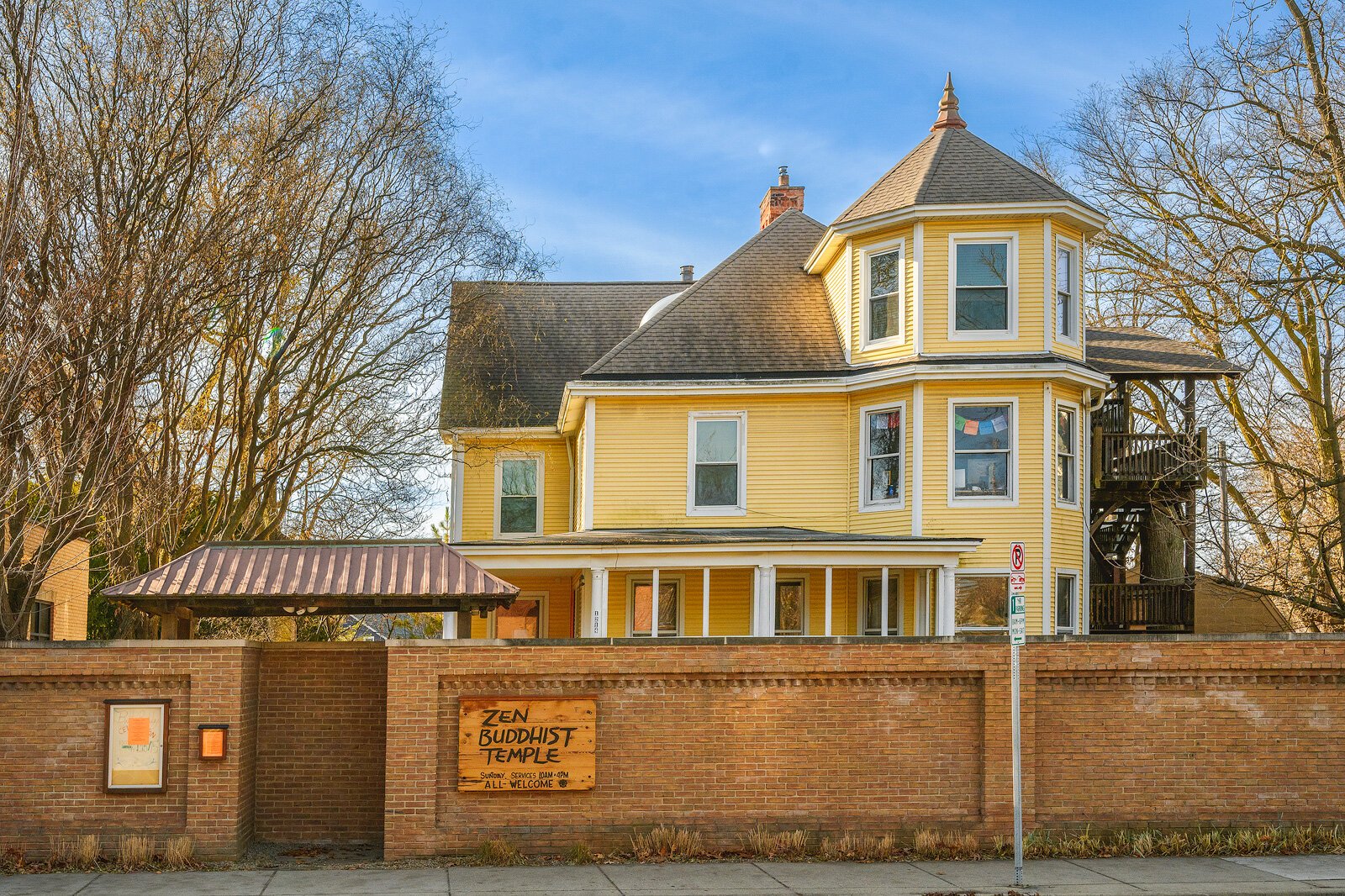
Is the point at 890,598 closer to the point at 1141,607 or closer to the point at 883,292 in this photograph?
the point at 1141,607

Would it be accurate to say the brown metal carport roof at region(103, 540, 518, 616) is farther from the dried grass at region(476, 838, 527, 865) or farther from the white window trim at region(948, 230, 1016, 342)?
the white window trim at region(948, 230, 1016, 342)

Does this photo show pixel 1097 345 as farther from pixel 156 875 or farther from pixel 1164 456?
pixel 156 875

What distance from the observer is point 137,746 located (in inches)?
534

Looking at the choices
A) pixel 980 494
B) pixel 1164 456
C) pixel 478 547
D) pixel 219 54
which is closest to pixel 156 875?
pixel 478 547

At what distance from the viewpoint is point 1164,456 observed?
23.0m

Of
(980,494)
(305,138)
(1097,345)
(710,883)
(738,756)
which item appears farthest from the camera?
(1097,345)

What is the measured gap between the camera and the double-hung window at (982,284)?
22.9 m

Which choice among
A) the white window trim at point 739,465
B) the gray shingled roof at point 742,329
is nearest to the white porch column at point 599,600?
the white window trim at point 739,465

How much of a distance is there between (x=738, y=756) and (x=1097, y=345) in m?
15.6

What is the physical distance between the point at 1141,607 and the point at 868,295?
751cm

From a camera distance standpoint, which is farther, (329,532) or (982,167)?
(329,532)

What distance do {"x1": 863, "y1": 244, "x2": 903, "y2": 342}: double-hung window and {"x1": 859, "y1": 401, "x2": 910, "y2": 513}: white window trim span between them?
1287mm

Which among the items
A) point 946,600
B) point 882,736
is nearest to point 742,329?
point 946,600

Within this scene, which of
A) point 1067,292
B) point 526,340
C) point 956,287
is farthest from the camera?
point 526,340
